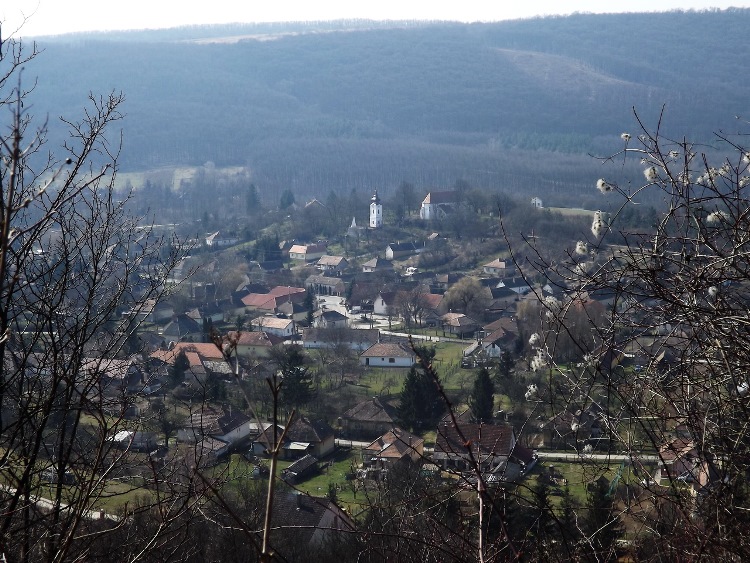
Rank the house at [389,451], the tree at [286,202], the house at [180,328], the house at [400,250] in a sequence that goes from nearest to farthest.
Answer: the house at [389,451] → the house at [180,328] → the house at [400,250] → the tree at [286,202]

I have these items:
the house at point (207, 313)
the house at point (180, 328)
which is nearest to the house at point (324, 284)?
the house at point (207, 313)

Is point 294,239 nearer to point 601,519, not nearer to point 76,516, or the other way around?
point 601,519

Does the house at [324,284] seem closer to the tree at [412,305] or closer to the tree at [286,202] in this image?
the tree at [412,305]

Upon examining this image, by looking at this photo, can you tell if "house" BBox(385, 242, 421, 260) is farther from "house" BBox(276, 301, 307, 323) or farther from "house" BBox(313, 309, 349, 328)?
"house" BBox(313, 309, 349, 328)

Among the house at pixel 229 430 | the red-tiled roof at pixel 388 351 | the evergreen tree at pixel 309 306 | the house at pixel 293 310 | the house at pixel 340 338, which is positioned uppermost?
the house at pixel 229 430

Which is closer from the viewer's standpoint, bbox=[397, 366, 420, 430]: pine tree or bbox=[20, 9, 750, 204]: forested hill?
bbox=[397, 366, 420, 430]: pine tree

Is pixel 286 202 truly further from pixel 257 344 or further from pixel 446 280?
pixel 257 344

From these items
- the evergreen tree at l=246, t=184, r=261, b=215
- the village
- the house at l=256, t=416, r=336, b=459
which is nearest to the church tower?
the village
